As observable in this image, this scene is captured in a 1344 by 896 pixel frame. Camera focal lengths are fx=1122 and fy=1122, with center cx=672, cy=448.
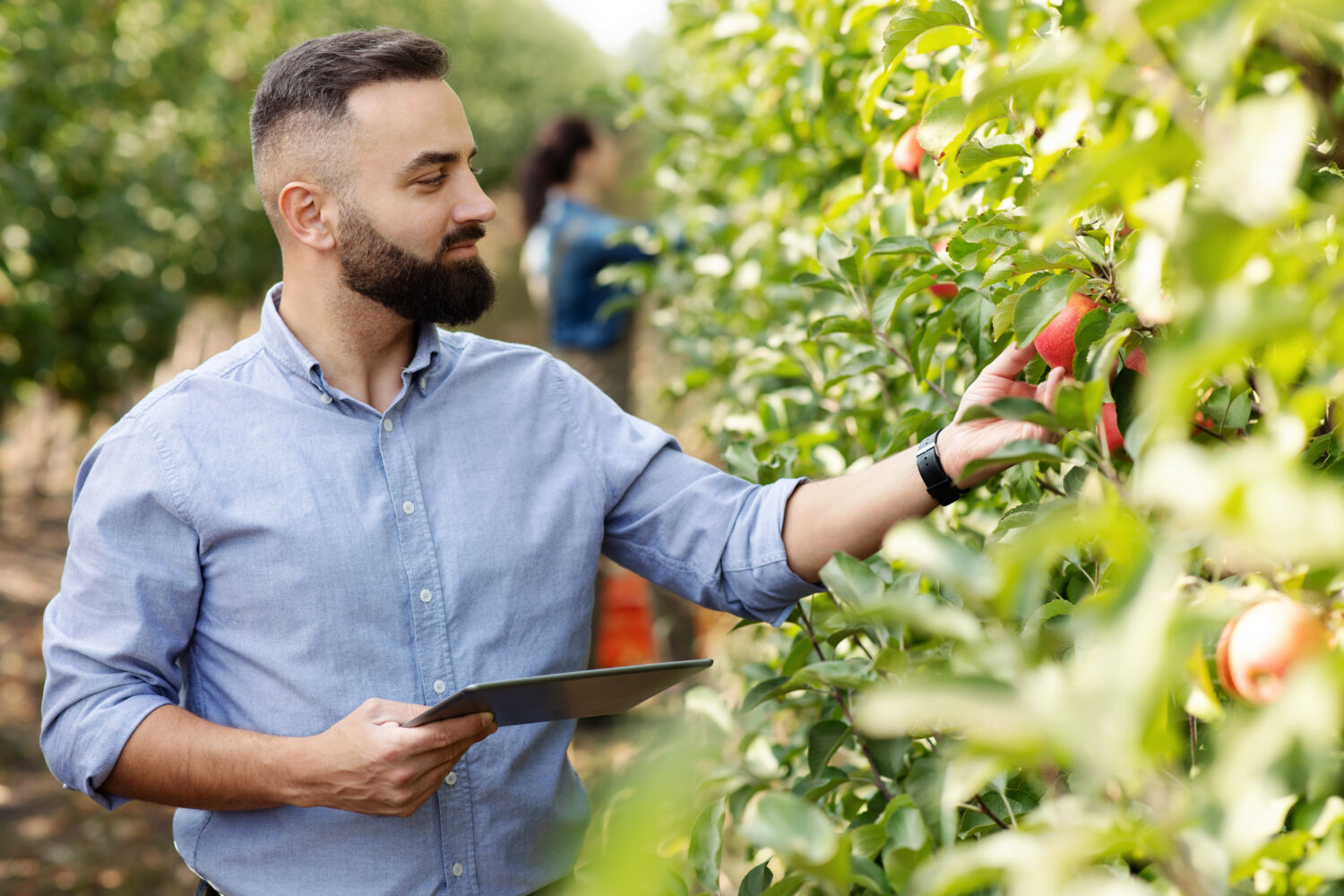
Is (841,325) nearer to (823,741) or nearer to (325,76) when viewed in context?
(823,741)

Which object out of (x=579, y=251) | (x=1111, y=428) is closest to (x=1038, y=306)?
(x=1111, y=428)

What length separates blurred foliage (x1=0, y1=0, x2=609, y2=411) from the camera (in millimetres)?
4844

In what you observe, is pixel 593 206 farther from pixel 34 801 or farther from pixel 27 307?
pixel 34 801

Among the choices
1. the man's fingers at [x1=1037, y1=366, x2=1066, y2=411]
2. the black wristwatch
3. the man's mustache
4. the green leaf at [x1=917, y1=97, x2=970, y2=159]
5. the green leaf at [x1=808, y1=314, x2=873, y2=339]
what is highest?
the green leaf at [x1=917, y1=97, x2=970, y2=159]

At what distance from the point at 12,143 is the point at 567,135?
2332 millimetres

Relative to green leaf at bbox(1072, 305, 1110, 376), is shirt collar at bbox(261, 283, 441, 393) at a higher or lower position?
lower

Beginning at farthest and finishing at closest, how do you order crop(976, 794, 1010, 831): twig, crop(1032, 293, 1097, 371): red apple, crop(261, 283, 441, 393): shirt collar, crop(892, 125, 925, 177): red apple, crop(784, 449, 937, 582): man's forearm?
1. crop(261, 283, 441, 393): shirt collar
2. crop(892, 125, 925, 177): red apple
3. crop(784, 449, 937, 582): man's forearm
4. crop(1032, 293, 1097, 371): red apple
5. crop(976, 794, 1010, 831): twig

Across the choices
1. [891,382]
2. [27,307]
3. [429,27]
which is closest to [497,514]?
[891,382]

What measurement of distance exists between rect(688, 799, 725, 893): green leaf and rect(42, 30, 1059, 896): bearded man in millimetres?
403

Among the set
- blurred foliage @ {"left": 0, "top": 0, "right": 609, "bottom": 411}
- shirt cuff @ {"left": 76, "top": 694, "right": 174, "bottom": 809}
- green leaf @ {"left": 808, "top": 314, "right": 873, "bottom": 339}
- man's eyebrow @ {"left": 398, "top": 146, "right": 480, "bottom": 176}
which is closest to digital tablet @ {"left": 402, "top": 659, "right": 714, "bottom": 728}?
shirt cuff @ {"left": 76, "top": 694, "right": 174, "bottom": 809}

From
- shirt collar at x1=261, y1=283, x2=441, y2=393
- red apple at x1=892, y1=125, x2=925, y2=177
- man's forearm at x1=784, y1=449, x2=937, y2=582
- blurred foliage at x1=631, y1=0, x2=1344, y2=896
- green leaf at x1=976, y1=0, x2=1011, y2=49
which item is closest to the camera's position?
blurred foliage at x1=631, y1=0, x2=1344, y2=896

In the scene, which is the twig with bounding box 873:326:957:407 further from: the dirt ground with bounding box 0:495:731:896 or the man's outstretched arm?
the dirt ground with bounding box 0:495:731:896

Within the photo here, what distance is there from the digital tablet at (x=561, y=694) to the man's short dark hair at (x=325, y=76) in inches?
33.8

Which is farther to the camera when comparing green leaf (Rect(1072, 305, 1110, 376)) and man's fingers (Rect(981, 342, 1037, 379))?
man's fingers (Rect(981, 342, 1037, 379))
